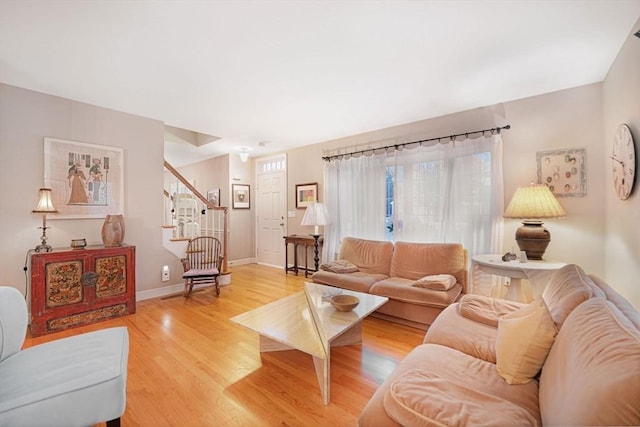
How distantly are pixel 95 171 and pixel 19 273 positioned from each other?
1298mm

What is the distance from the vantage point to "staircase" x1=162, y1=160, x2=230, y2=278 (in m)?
3.91

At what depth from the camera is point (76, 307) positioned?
106 inches

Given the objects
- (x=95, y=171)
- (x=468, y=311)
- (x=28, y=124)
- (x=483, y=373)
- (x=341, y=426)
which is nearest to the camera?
(x=483, y=373)

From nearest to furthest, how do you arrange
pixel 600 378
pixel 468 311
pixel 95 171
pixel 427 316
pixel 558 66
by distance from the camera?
1. pixel 600 378
2. pixel 468 311
3. pixel 558 66
4. pixel 427 316
5. pixel 95 171

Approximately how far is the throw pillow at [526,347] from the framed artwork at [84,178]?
4.13 meters

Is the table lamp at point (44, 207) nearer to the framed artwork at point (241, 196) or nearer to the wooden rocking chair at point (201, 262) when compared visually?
the wooden rocking chair at point (201, 262)

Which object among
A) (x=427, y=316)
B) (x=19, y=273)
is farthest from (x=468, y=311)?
(x=19, y=273)

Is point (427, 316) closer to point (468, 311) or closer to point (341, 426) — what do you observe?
point (468, 311)

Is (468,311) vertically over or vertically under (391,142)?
under

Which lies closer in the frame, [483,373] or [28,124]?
[483,373]

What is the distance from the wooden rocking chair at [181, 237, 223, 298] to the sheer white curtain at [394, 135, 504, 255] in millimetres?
2757

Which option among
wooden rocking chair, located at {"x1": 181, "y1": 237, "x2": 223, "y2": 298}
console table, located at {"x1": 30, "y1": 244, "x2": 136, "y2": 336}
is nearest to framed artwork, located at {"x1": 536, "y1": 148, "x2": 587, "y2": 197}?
wooden rocking chair, located at {"x1": 181, "y1": 237, "x2": 223, "y2": 298}

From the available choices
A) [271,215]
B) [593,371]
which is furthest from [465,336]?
[271,215]

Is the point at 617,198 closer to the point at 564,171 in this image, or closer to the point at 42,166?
the point at 564,171
